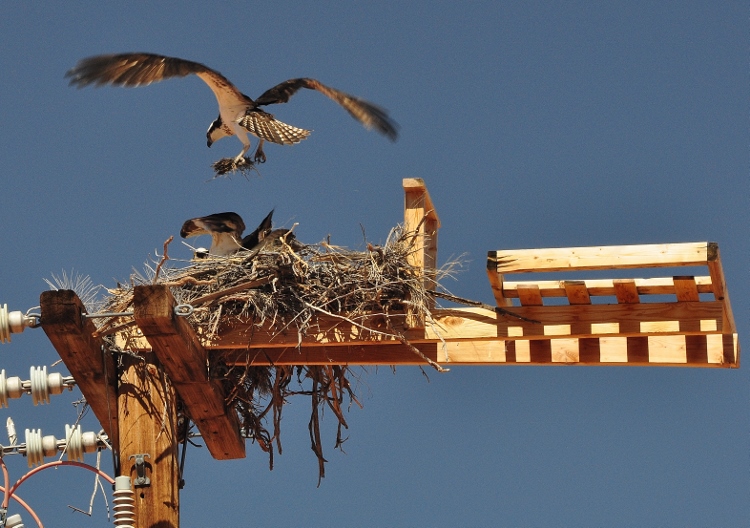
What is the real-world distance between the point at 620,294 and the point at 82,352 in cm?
249

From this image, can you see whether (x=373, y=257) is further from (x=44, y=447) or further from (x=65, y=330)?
(x=44, y=447)

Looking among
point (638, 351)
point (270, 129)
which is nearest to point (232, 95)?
point (270, 129)

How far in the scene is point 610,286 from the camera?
18.0 feet

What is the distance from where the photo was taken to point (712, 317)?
5344 millimetres

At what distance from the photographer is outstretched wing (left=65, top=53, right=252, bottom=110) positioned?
6988 mm

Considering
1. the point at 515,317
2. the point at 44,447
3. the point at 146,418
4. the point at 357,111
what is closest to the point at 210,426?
the point at 146,418

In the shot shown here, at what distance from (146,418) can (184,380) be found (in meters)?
0.28

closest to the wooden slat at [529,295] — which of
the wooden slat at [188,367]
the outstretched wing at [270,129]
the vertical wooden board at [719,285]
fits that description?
the vertical wooden board at [719,285]

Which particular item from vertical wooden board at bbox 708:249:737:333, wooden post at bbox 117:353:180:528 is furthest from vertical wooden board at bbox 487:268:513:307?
wooden post at bbox 117:353:180:528

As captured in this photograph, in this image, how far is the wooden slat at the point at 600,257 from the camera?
5.07 m

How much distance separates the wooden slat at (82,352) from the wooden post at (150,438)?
0.09 metres

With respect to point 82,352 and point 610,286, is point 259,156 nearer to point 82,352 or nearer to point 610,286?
point 82,352

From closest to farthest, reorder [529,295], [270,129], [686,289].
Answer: [686,289] → [529,295] → [270,129]

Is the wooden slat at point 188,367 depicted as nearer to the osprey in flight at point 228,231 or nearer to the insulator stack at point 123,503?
the insulator stack at point 123,503
